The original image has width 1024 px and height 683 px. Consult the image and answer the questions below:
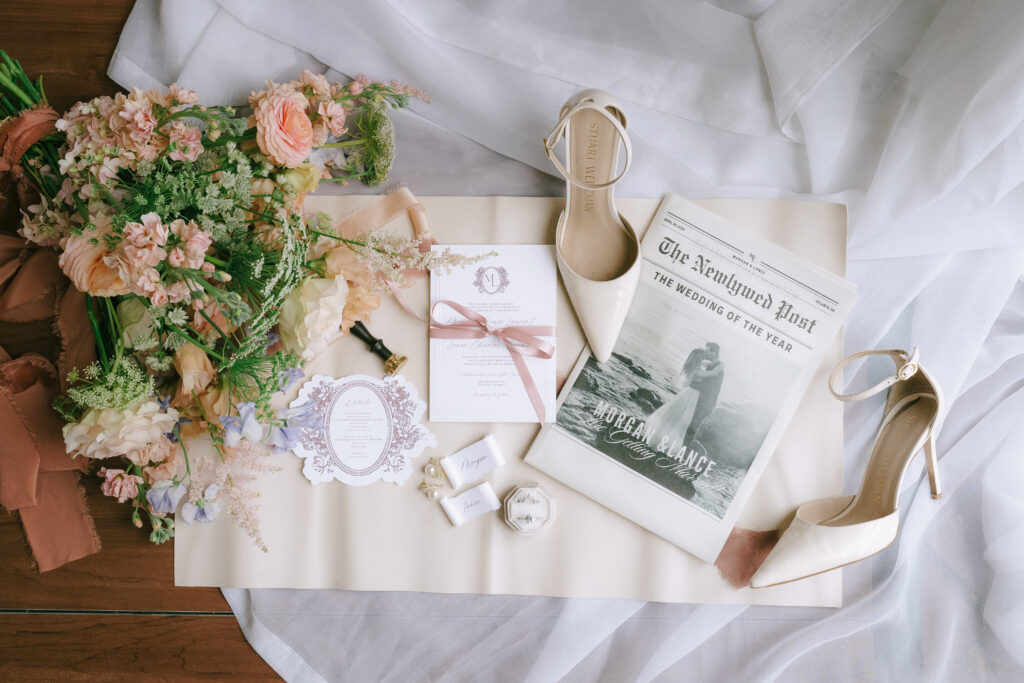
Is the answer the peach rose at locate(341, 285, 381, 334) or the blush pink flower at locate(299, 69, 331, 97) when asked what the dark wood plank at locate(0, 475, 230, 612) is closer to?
the peach rose at locate(341, 285, 381, 334)

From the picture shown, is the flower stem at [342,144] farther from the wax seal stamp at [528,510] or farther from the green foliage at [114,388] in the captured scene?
the wax seal stamp at [528,510]

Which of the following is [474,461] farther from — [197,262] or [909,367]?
[909,367]

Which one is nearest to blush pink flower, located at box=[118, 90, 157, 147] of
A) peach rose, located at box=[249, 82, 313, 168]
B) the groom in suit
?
peach rose, located at box=[249, 82, 313, 168]

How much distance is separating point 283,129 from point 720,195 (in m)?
0.62

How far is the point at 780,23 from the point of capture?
0.88 m

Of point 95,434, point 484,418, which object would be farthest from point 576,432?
point 95,434

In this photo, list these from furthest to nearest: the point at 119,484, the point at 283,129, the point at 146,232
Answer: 1. the point at 119,484
2. the point at 283,129
3. the point at 146,232

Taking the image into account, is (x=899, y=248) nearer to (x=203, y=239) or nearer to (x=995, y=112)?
(x=995, y=112)

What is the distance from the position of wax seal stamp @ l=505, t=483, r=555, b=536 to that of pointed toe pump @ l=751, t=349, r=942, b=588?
0.32 m

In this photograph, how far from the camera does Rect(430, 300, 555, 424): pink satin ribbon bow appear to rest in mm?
942

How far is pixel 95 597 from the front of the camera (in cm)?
97

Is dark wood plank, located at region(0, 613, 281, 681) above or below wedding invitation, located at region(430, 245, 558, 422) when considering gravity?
below

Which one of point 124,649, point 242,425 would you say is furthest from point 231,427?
point 124,649

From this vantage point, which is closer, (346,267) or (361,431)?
(346,267)
